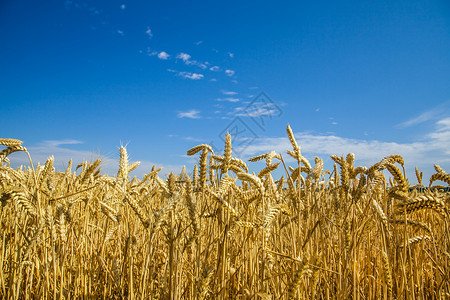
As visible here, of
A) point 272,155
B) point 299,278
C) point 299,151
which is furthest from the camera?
point 272,155

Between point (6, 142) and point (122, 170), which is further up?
point (6, 142)

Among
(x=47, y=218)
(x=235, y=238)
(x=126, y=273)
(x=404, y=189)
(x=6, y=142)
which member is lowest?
(x=126, y=273)

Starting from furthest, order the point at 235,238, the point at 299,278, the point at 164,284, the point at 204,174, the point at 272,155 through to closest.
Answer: the point at 235,238, the point at 272,155, the point at 164,284, the point at 204,174, the point at 299,278

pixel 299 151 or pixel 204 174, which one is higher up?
pixel 299 151

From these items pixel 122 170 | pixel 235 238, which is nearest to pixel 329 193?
pixel 235 238

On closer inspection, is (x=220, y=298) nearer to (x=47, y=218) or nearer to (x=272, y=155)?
(x=272, y=155)

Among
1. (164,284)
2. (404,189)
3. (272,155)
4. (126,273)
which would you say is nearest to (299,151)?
(272,155)

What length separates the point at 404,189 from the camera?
156cm

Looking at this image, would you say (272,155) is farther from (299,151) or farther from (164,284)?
(164,284)

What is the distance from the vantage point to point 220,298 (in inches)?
63.3

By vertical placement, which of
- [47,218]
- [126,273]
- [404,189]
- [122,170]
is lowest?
[126,273]

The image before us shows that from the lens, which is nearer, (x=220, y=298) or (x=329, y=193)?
(x=220, y=298)

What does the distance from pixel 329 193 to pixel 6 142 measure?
3289 millimetres

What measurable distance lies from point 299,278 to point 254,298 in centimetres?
43
